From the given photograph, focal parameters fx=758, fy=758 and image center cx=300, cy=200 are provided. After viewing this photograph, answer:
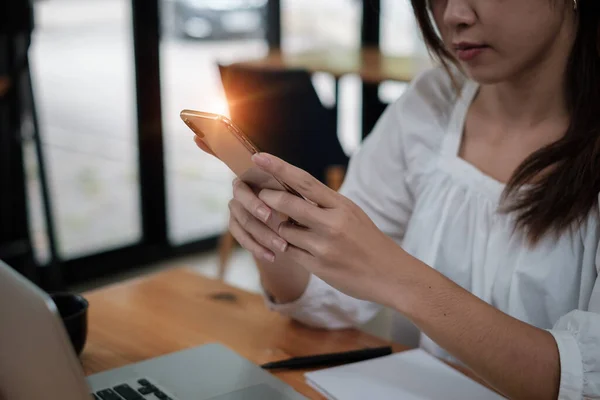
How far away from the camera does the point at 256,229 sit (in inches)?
33.2

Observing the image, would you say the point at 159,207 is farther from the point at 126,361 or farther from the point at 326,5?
the point at 126,361

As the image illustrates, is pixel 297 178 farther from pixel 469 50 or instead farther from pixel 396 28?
pixel 396 28

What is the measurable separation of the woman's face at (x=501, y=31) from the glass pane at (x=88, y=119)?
1.96 metres

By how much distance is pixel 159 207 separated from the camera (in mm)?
3057

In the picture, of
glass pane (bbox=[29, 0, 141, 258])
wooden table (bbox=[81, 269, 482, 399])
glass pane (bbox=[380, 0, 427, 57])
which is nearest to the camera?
wooden table (bbox=[81, 269, 482, 399])

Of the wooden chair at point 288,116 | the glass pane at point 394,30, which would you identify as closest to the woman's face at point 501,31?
the wooden chair at point 288,116

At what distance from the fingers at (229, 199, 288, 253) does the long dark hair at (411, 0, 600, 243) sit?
364 mm

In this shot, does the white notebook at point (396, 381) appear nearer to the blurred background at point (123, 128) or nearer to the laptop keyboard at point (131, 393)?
the laptop keyboard at point (131, 393)

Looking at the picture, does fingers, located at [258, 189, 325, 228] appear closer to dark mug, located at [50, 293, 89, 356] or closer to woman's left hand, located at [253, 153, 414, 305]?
woman's left hand, located at [253, 153, 414, 305]

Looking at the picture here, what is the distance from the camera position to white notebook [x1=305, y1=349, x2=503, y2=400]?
2.73ft

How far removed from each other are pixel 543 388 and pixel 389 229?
453 millimetres

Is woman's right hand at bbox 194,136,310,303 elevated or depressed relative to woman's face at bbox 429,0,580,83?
depressed

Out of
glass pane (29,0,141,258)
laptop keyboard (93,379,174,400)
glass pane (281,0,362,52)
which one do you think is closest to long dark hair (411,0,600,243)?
laptop keyboard (93,379,174,400)

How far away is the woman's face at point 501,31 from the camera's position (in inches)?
36.9
